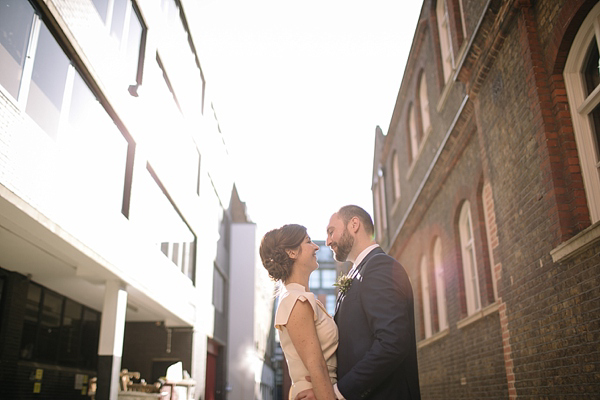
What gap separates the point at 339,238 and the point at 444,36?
34.6 ft

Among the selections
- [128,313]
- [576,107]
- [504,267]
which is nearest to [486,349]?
[504,267]

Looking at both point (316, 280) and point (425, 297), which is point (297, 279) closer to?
point (425, 297)

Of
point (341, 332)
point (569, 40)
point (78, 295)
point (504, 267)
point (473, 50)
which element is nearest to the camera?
point (341, 332)

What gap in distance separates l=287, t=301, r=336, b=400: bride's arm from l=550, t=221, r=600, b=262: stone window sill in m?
3.08

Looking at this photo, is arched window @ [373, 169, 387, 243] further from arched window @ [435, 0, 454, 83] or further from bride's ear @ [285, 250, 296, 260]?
bride's ear @ [285, 250, 296, 260]

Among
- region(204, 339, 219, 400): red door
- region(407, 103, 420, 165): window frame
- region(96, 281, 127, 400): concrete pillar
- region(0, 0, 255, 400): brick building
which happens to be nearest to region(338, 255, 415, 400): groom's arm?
region(0, 0, 255, 400): brick building

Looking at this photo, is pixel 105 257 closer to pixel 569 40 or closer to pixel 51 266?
pixel 51 266

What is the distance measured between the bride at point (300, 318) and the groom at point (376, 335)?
0.22 ft

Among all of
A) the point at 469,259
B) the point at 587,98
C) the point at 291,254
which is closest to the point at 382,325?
the point at 291,254

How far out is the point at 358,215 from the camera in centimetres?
335

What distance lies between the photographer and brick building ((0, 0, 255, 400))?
8.58 metres

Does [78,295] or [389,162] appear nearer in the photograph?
[78,295]

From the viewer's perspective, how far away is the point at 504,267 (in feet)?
23.2

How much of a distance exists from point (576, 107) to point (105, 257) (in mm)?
9171
